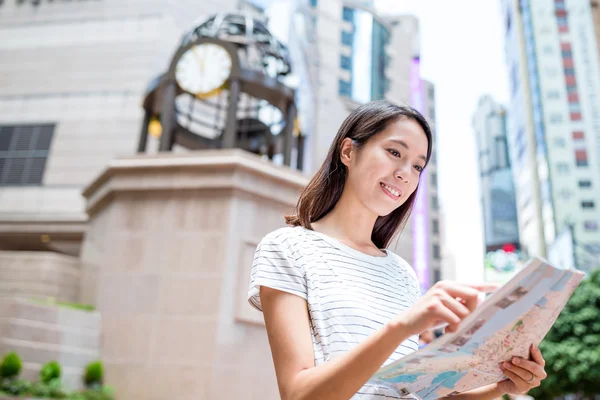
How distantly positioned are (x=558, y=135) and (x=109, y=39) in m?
37.0

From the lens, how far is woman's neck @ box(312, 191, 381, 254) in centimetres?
166

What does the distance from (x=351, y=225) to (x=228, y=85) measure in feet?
24.3

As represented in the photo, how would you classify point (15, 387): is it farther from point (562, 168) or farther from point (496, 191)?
point (496, 191)

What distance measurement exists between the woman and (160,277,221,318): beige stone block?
5028mm

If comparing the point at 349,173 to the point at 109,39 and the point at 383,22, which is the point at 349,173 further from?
the point at 383,22

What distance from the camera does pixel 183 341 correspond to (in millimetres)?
6449

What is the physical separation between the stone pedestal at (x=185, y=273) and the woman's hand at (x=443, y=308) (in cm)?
Result: 567

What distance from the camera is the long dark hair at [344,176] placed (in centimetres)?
160

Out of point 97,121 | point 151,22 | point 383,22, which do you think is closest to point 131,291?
point 97,121

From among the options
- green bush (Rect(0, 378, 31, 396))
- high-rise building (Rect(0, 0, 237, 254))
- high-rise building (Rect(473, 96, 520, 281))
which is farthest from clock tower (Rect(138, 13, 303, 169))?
high-rise building (Rect(473, 96, 520, 281))

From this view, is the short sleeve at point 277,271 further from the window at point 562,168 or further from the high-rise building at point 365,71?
the window at point 562,168

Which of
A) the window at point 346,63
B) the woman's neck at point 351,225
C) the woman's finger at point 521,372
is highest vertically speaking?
the window at point 346,63

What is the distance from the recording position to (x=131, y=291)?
23.0 feet

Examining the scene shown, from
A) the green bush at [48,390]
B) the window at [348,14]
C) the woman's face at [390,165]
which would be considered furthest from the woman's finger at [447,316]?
the window at [348,14]
